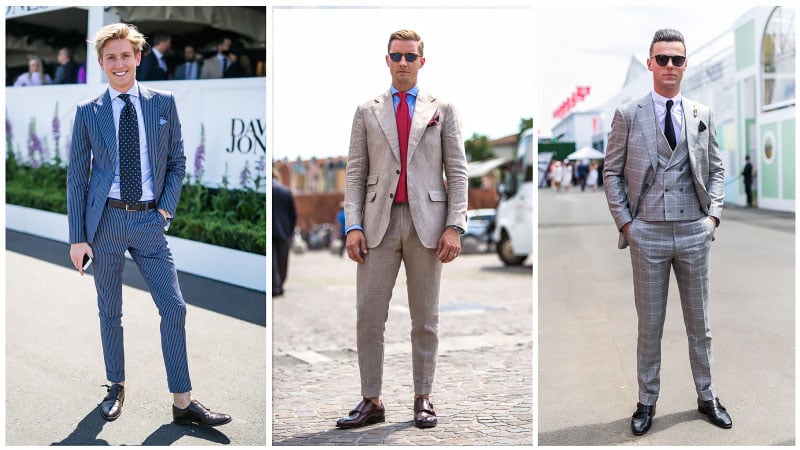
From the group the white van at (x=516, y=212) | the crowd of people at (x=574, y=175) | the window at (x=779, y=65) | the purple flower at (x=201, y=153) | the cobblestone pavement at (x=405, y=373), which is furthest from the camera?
the white van at (x=516, y=212)

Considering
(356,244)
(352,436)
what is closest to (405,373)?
(352,436)

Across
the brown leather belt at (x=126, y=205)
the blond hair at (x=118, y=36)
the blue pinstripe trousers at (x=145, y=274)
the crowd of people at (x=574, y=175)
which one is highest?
the blond hair at (x=118, y=36)

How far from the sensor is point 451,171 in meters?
4.40

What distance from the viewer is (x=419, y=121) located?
14.3 feet

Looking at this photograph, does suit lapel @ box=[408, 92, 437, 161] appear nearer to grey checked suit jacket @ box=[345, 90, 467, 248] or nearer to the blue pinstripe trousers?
grey checked suit jacket @ box=[345, 90, 467, 248]

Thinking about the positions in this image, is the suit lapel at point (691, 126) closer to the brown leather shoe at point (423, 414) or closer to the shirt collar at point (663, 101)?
the shirt collar at point (663, 101)

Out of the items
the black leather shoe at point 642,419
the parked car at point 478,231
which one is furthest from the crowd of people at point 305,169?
the parked car at point 478,231

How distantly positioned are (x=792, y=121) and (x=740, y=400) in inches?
85.0

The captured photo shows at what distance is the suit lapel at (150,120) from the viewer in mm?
4336

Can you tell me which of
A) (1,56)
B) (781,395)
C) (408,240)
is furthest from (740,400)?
(1,56)

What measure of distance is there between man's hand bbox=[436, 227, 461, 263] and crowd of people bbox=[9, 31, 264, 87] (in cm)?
152

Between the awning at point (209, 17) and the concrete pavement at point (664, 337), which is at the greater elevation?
the awning at point (209, 17)

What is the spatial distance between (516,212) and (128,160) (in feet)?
37.4

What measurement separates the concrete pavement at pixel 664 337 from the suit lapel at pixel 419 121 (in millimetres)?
1073
